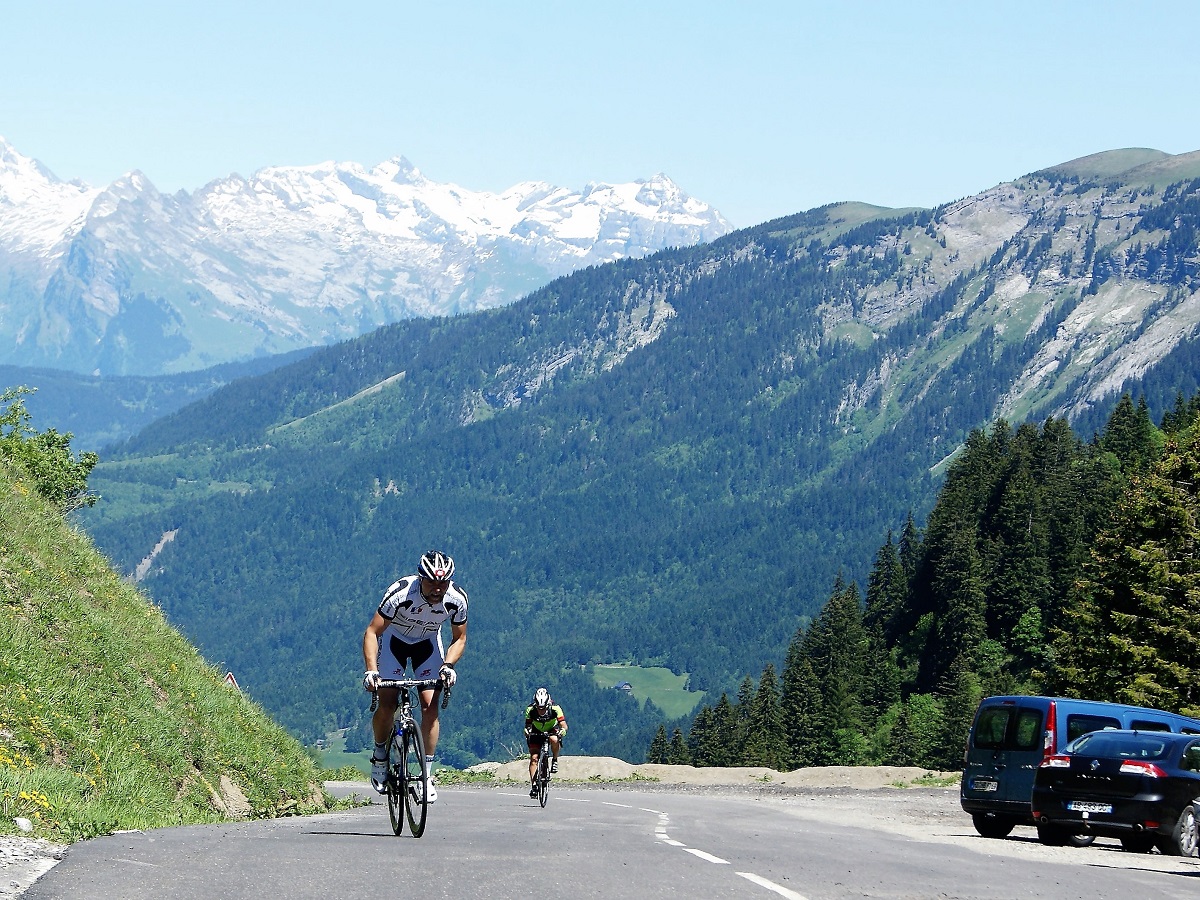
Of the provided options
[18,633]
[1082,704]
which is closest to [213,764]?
[18,633]

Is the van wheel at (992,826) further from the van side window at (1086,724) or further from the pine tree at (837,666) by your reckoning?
the pine tree at (837,666)

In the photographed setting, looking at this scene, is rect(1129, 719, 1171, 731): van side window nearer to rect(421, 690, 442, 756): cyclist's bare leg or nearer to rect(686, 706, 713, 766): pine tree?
rect(421, 690, 442, 756): cyclist's bare leg

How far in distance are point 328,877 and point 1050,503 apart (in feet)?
340

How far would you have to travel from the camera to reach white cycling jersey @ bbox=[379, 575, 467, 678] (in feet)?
52.9

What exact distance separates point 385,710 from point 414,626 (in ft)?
3.25

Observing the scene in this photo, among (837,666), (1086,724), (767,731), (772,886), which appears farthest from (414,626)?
(837,666)

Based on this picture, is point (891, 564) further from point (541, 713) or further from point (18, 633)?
point (18, 633)

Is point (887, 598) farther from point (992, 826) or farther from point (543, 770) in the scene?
point (992, 826)

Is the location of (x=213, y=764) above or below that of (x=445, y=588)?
below

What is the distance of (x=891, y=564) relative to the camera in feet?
448

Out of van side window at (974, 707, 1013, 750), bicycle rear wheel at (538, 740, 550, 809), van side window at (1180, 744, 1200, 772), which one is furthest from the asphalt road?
bicycle rear wheel at (538, 740, 550, 809)

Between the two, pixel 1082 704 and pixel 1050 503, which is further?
pixel 1050 503

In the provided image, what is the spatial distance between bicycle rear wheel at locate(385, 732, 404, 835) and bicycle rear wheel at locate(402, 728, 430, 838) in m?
0.07

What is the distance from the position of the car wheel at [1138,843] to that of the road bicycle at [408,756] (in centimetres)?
1060
